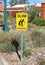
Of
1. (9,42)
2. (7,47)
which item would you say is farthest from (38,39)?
(7,47)

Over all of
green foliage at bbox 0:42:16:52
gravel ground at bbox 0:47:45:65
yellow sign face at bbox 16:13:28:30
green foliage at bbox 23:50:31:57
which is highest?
yellow sign face at bbox 16:13:28:30

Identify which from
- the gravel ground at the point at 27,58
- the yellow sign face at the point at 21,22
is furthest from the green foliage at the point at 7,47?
the yellow sign face at the point at 21,22

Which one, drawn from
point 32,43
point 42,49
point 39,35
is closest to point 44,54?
point 42,49

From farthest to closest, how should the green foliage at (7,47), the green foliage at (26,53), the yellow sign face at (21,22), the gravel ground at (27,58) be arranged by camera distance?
the green foliage at (7,47)
the green foliage at (26,53)
the gravel ground at (27,58)
the yellow sign face at (21,22)

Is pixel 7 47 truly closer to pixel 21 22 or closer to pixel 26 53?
pixel 26 53

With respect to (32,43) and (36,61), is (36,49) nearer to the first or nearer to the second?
(32,43)

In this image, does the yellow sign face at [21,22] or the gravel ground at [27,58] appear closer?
the yellow sign face at [21,22]

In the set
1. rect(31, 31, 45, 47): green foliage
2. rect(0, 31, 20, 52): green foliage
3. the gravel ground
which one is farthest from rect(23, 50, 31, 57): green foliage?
rect(31, 31, 45, 47): green foliage

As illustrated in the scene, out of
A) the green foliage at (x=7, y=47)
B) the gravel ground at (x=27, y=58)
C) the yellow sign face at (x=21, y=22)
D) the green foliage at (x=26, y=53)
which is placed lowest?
the gravel ground at (x=27, y=58)

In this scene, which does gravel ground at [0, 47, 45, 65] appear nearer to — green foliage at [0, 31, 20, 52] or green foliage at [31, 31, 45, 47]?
green foliage at [0, 31, 20, 52]

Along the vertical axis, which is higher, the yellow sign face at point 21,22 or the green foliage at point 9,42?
the yellow sign face at point 21,22

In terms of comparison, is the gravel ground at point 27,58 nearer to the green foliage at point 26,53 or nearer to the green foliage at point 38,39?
the green foliage at point 26,53

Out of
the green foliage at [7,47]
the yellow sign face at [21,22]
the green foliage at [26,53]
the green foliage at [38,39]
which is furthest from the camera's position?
the green foliage at [38,39]

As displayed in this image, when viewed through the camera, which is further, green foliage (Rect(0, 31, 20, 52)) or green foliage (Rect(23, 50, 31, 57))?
green foliage (Rect(0, 31, 20, 52))
